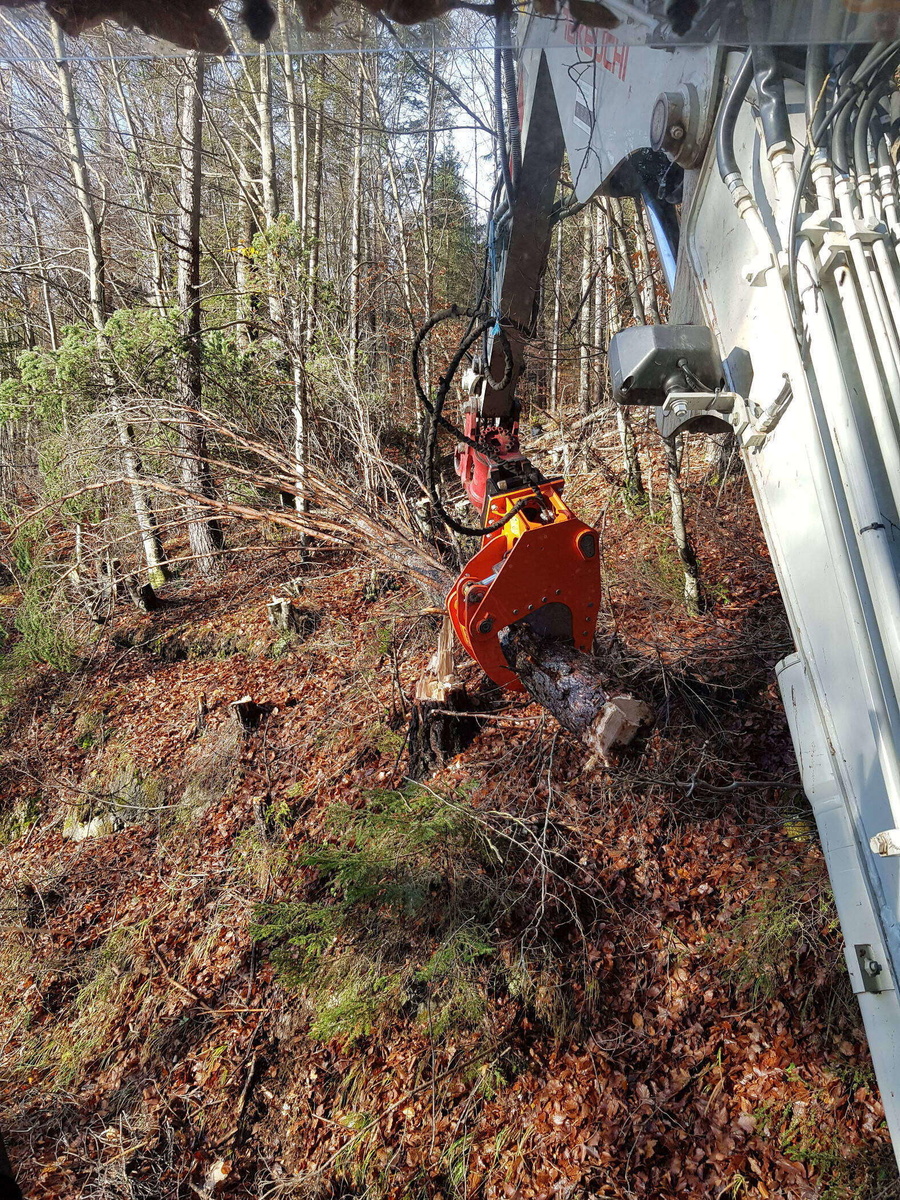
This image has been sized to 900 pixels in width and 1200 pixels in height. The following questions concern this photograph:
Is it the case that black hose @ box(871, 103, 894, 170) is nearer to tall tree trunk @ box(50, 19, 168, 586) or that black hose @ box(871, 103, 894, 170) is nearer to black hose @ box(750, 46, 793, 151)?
black hose @ box(750, 46, 793, 151)

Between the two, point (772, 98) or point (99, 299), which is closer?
point (772, 98)

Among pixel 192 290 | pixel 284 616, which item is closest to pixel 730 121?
pixel 284 616

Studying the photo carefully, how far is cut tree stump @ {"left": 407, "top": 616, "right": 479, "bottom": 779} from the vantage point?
4965 millimetres

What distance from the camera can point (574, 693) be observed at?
12.1 feet

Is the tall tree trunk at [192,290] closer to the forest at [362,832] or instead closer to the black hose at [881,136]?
the forest at [362,832]

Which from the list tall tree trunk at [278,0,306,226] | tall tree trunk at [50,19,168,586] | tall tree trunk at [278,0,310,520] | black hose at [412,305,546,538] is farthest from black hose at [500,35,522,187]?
tall tree trunk at [278,0,306,226]

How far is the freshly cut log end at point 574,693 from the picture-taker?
142 inches

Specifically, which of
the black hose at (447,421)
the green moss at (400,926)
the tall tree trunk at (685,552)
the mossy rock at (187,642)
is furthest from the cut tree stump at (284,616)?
the tall tree trunk at (685,552)

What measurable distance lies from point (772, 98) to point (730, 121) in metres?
0.16

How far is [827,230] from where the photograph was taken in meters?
1.51

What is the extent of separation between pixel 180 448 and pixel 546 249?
15.5 feet

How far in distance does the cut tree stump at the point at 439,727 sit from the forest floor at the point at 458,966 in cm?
10

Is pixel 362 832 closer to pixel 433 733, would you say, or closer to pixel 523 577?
pixel 433 733

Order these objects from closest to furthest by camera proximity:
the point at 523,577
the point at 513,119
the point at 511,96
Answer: the point at 511,96 → the point at 513,119 → the point at 523,577
